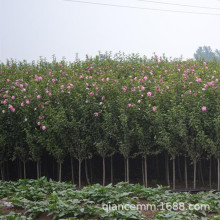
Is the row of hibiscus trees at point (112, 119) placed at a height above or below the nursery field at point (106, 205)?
above

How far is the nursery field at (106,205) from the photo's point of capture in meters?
4.28

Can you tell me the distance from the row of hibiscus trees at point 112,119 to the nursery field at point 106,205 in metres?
2.23

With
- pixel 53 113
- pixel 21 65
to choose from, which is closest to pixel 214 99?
pixel 53 113

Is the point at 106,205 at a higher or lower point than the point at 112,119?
lower

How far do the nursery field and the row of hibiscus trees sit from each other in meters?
2.23

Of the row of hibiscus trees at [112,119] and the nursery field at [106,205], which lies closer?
A: the nursery field at [106,205]

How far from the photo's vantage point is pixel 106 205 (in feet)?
15.3

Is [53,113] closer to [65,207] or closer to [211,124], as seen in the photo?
[211,124]

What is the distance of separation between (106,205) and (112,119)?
3.45 metres

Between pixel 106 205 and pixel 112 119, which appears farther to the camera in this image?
pixel 112 119

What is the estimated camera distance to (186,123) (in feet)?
25.5

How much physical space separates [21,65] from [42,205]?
358 inches

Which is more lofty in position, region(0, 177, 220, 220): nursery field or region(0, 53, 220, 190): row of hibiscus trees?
region(0, 53, 220, 190): row of hibiscus trees

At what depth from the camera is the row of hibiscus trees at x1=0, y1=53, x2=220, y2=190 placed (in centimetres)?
770
